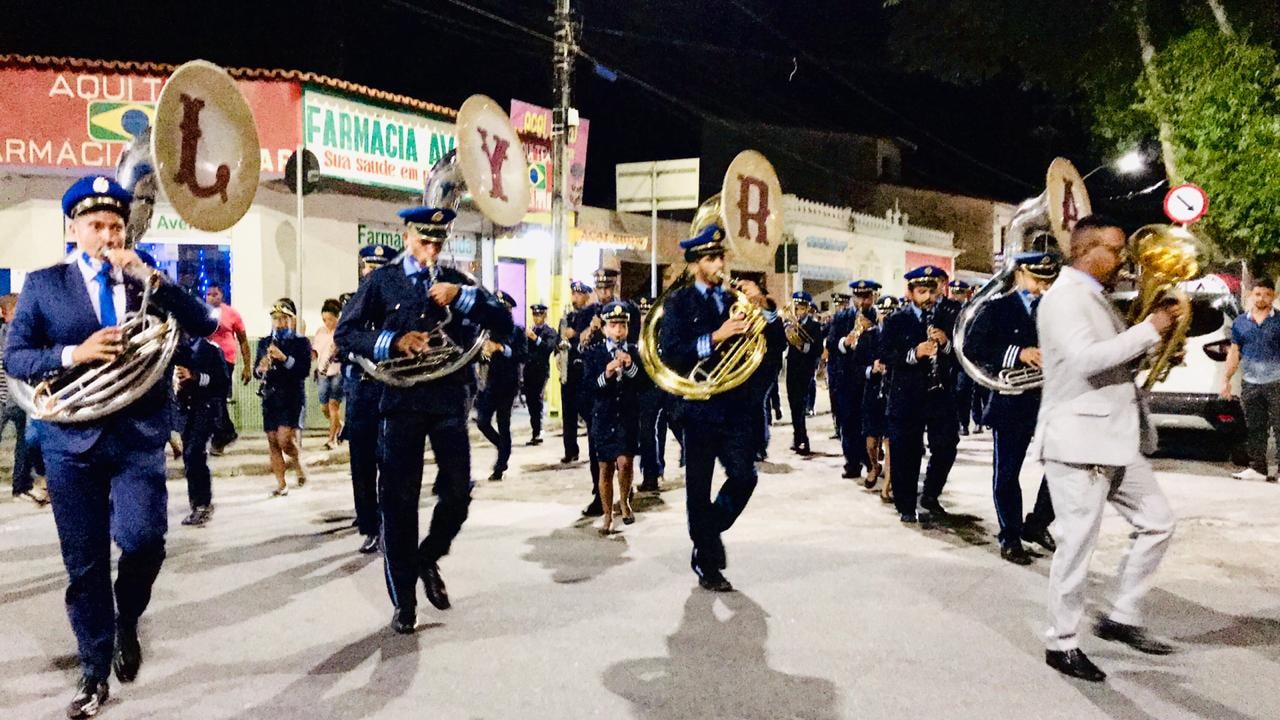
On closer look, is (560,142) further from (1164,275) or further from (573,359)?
(1164,275)

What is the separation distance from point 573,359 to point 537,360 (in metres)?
2.20

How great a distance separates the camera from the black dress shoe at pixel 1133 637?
4.68 metres

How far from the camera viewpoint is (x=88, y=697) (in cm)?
394

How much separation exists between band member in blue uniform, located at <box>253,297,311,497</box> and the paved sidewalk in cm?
121

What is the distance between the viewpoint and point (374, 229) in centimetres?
1619

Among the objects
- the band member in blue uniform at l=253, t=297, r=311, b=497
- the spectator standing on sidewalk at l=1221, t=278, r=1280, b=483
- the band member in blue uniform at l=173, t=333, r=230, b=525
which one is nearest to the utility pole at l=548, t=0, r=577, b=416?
the band member in blue uniform at l=253, t=297, r=311, b=497

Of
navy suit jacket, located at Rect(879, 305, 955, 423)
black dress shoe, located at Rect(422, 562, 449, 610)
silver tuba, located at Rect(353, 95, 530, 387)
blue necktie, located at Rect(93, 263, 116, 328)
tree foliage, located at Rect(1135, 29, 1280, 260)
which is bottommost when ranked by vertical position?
black dress shoe, located at Rect(422, 562, 449, 610)

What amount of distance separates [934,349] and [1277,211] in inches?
401

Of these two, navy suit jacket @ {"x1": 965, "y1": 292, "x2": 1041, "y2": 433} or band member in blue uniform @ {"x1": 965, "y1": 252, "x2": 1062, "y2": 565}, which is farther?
navy suit jacket @ {"x1": 965, "y1": 292, "x2": 1041, "y2": 433}

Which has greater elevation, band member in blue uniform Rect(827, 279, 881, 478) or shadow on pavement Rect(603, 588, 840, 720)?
band member in blue uniform Rect(827, 279, 881, 478)

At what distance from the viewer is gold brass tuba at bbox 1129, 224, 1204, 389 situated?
14.1 ft

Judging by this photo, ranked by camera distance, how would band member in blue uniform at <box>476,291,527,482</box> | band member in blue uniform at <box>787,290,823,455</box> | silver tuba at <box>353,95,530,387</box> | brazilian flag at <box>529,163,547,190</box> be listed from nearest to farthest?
1. silver tuba at <box>353,95,530,387</box>
2. band member in blue uniform at <box>476,291,527,482</box>
3. band member in blue uniform at <box>787,290,823,455</box>
4. brazilian flag at <box>529,163,547,190</box>

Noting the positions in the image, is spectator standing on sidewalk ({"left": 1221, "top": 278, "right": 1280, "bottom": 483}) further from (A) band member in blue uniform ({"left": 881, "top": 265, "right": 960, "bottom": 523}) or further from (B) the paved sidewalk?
(A) band member in blue uniform ({"left": 881, "top": 265, "right": 960, "bottom": 523})

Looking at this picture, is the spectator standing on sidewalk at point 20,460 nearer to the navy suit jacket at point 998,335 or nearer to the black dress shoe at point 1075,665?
the navy suit jacket at point 998,335
